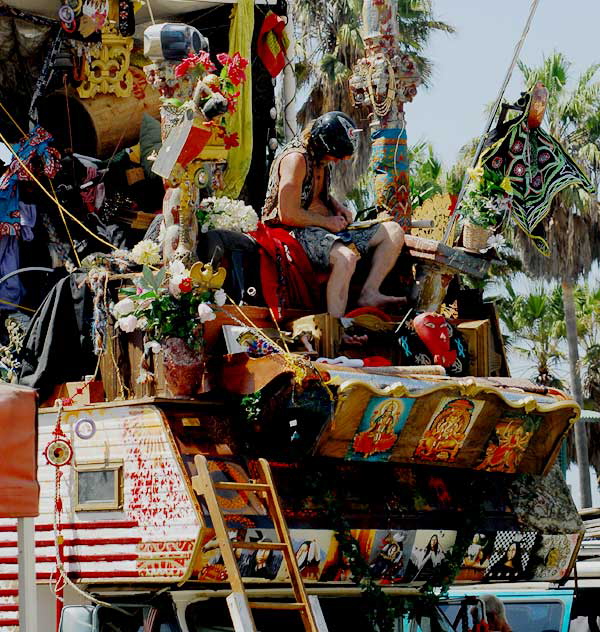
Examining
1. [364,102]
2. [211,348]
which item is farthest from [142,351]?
[364,102]

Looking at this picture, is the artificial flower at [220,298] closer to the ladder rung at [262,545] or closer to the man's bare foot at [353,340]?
the man's bare foot at [353,340]

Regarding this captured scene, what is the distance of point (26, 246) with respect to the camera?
14.2 meters

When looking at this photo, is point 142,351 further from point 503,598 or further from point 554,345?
point 554,345

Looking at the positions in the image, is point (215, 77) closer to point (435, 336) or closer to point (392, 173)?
point (435, 336)

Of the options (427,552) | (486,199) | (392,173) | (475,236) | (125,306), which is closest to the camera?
(125,306)

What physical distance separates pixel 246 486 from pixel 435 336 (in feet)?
7.80

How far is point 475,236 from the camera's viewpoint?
40.8 ft

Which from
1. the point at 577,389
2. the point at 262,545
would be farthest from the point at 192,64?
the point at 577,389

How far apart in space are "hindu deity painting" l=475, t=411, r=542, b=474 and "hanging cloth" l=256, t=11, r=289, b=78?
4.87 meters

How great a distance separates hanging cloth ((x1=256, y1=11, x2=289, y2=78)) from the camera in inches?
579

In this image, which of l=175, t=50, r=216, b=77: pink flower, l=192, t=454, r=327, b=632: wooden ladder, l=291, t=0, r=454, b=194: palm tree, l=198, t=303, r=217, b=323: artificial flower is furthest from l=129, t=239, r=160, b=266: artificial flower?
l=291, t=0, r=454, b=194: palm tree

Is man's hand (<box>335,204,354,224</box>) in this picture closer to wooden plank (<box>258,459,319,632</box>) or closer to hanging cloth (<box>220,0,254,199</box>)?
hanging cloth (<box>220,0,254,199</box>)

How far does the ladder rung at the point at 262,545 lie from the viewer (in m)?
9.87

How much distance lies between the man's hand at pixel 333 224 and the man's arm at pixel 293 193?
0.15 ft
